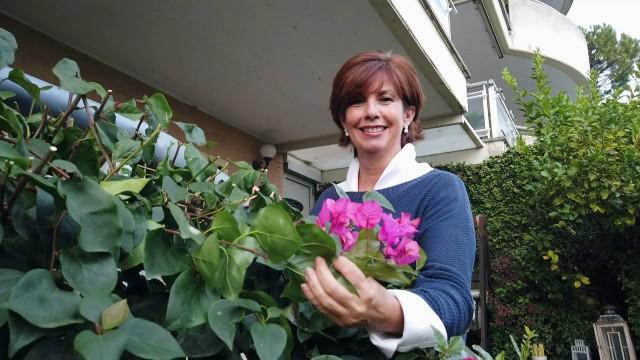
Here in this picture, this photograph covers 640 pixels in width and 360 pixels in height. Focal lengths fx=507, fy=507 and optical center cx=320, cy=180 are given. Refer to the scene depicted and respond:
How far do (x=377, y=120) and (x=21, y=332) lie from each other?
40.1 inches

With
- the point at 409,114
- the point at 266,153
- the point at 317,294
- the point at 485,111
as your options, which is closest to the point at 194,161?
the point at 317,294

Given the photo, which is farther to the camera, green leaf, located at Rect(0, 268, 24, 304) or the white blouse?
the white blouse

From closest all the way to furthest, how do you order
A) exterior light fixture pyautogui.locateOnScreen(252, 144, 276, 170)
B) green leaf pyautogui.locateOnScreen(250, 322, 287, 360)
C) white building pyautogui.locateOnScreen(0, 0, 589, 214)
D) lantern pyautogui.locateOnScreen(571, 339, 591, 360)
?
green leaf pyautogui.locateOnScreen(250, 322, 287, 360), white building pyautogui.locateOnScreen(0, 0, 589, 214), lantern pyautogui.locateOnScreen(571, 339, 591, 360), exterior light fixture pyautogui.locateOnScreen(252, 144, 276, 170)

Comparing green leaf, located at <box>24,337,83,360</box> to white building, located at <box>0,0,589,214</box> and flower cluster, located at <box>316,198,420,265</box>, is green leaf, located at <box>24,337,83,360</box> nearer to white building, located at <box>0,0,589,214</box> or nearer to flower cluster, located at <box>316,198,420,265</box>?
flower cluster, located at <box>316,198,420,265</box>

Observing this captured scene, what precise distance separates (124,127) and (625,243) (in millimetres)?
5768

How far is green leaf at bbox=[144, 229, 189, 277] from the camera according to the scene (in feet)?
1.52

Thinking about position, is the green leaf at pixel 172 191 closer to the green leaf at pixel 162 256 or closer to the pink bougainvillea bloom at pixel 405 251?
the green leaf at pixel 162 256

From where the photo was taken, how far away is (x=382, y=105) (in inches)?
50.8

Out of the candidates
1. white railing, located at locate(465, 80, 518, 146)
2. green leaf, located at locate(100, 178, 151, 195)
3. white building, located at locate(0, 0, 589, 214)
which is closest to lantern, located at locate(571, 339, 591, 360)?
white building, located at locate(0, 0, 589, 214)

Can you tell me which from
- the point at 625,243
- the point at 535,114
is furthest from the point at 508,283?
the point at 535,114

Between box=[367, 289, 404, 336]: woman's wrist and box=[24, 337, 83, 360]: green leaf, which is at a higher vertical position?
box=[367, 289, 404, 336]: woman's wrist

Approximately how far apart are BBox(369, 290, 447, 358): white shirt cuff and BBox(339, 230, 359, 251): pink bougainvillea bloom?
0.13 metres

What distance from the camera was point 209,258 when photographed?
18.9 inches

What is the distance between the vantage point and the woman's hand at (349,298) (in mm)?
553
